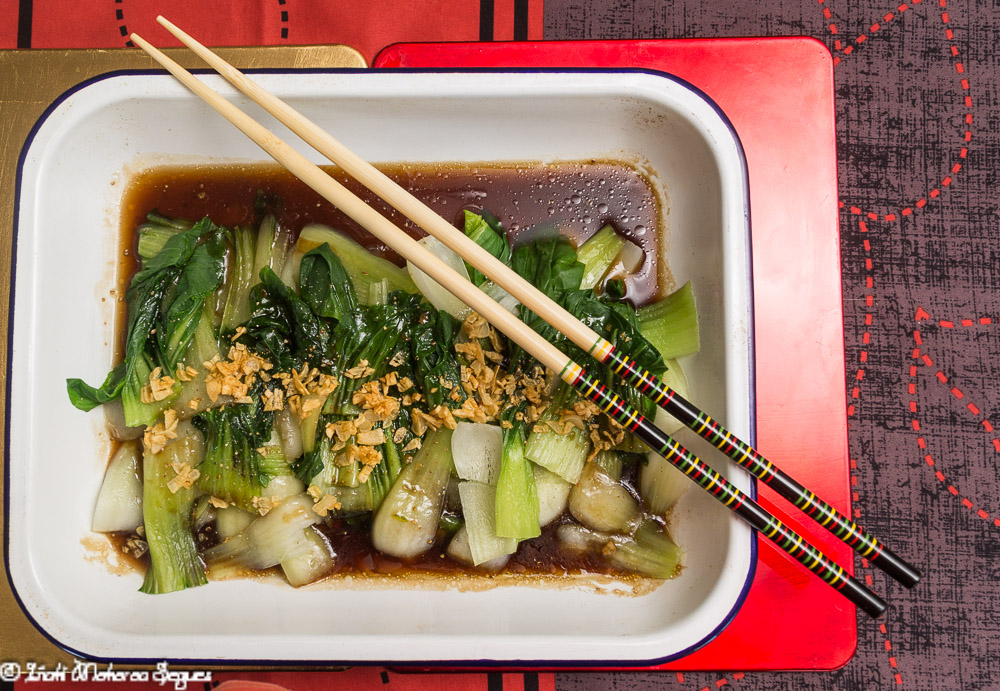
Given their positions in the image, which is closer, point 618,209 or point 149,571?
point 149,571

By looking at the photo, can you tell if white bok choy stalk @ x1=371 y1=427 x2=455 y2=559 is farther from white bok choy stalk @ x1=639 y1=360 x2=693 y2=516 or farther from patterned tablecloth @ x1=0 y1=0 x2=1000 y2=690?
patterned tablecloth @ x1=0 y1=0 x2=1000 y2=690

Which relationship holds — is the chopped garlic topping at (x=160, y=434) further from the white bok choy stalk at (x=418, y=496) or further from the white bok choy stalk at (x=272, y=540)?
the white bok choy stalk at (x=418, y=496)

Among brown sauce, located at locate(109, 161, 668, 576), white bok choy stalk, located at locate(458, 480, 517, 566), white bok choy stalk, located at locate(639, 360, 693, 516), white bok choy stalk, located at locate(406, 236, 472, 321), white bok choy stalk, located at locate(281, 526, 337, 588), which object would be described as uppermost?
brown sauce, located at locate(109, 161, 668, 576)

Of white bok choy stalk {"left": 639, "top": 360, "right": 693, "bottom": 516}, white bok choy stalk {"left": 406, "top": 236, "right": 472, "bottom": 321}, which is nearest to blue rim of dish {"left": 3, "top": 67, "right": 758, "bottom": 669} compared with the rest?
white bok choy stalk {"left": 639, "top": 360, "right": 693, "bottom": 516}

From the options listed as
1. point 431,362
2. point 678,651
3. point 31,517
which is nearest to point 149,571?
point 31,517

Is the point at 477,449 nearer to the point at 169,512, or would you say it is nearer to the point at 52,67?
the point at 169,512

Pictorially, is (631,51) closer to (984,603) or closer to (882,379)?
(882,379)
